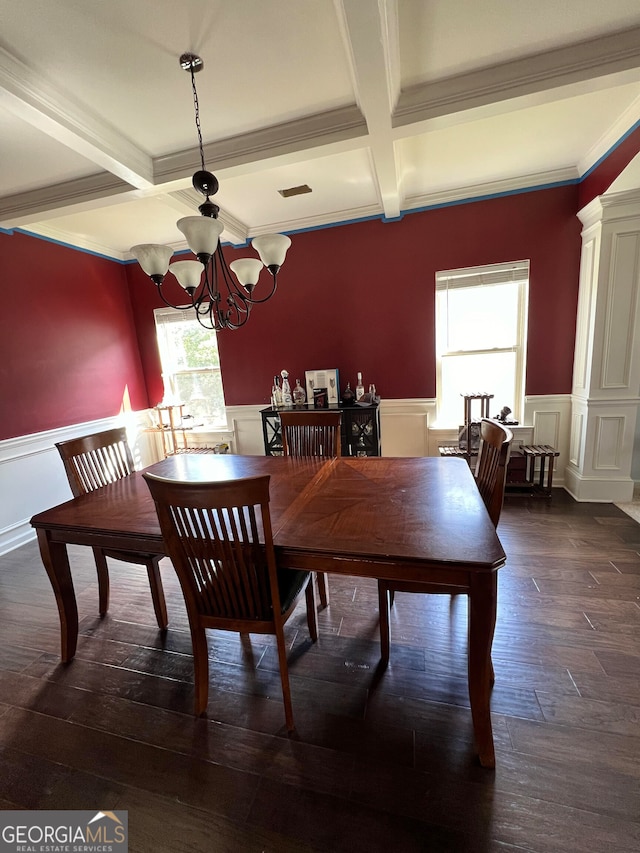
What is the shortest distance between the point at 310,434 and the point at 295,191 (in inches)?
79.4

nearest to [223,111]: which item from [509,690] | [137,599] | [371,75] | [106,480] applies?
[371,75]

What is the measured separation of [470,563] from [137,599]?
206 cm

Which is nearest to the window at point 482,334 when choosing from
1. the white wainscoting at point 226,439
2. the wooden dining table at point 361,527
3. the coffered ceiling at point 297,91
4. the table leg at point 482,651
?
the white wainscoting at point 226,439

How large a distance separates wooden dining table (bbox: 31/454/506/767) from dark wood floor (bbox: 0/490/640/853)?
0.16 metres

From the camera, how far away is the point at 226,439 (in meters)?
4.25

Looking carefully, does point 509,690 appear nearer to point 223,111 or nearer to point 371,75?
point 371,75

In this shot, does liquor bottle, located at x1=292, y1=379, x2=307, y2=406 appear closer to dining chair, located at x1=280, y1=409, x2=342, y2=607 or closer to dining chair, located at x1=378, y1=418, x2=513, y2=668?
dining chair, located at x1=280, y1=409, x2=342, y2=607

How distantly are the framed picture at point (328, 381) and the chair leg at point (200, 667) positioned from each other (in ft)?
8.23

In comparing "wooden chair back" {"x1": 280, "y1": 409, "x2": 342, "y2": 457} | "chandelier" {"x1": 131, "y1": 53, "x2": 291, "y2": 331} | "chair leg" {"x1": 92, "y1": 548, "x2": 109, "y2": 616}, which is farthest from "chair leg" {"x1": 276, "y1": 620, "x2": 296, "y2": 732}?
"chandelier" {"x1": 131, "y1": 53, "x2": 291, "y2": 331}

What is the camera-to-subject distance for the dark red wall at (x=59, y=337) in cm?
294

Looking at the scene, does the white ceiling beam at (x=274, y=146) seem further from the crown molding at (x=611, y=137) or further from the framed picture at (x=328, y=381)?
the framed picture at (x=328, y=381)

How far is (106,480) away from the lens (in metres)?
2.08

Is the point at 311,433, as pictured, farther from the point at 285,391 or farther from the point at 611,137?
the point at 611,137

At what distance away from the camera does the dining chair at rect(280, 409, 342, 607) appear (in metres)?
2.29
